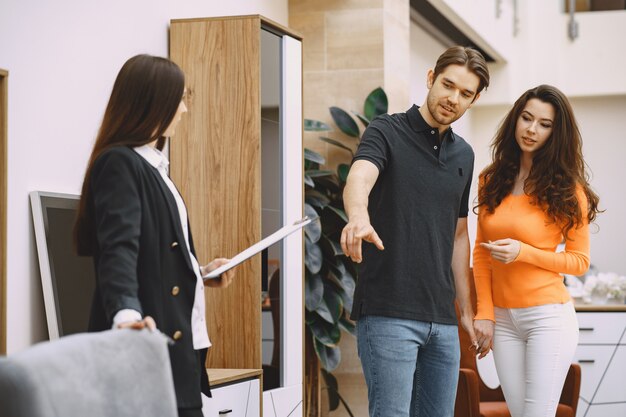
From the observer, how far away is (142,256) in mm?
2064

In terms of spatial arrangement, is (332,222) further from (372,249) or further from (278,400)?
(372,249)

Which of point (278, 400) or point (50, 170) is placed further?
point (278, 400)

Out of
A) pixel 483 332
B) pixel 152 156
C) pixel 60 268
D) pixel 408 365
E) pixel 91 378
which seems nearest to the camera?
pixel 91 378

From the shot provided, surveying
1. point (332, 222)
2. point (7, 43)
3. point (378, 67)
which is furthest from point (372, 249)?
point (378, 67)

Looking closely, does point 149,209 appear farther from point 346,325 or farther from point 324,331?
point 346,325

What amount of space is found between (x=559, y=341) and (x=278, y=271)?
5.07 ft

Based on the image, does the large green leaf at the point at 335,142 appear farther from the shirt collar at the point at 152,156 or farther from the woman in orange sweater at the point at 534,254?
the shirt collar at the point at 152,156

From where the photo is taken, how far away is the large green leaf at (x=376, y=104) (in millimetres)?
5414

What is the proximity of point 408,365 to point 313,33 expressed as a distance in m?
3.36

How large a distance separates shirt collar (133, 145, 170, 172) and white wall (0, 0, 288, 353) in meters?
1.02

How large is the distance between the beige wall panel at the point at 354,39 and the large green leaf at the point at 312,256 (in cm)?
116

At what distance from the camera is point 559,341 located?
2.89 metres

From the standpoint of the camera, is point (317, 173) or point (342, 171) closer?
point (317, 173)

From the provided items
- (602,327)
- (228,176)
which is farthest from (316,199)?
(602,327)
